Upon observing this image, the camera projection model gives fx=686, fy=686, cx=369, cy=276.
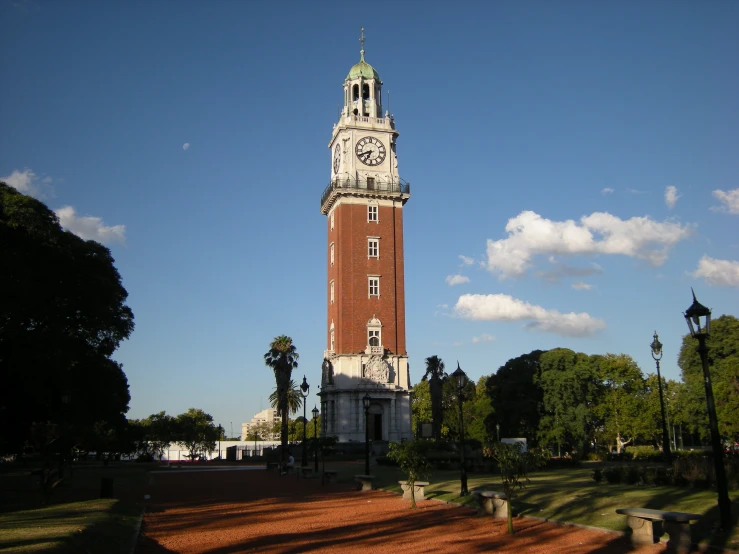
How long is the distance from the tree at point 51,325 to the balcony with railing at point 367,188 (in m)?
33.3

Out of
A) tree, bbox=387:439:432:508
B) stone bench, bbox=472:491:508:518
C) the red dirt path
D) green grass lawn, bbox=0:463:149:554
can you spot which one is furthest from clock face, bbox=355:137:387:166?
stone bench, bbox=472:491:508:518

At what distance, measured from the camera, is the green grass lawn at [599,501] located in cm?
1606

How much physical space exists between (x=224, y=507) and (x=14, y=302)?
15.4m

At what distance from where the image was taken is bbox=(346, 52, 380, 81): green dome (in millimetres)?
75438

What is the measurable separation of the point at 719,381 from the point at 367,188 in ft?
121

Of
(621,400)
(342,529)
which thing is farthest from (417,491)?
(621,400)

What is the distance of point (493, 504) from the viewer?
19.4 m

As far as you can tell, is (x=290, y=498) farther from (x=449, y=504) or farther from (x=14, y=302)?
(x=14, y=302)

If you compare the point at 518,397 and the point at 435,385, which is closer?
the point at 518,397

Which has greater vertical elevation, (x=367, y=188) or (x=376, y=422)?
(x=367, y=188)

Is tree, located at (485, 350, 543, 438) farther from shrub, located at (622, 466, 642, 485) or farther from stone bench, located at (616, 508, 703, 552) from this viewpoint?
stone bench, located at (616, 508, 703, 552)

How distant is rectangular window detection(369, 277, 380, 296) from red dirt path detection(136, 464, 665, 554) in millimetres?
41784

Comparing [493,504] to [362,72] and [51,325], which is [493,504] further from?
[362,72]

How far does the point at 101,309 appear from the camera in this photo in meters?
36.9
